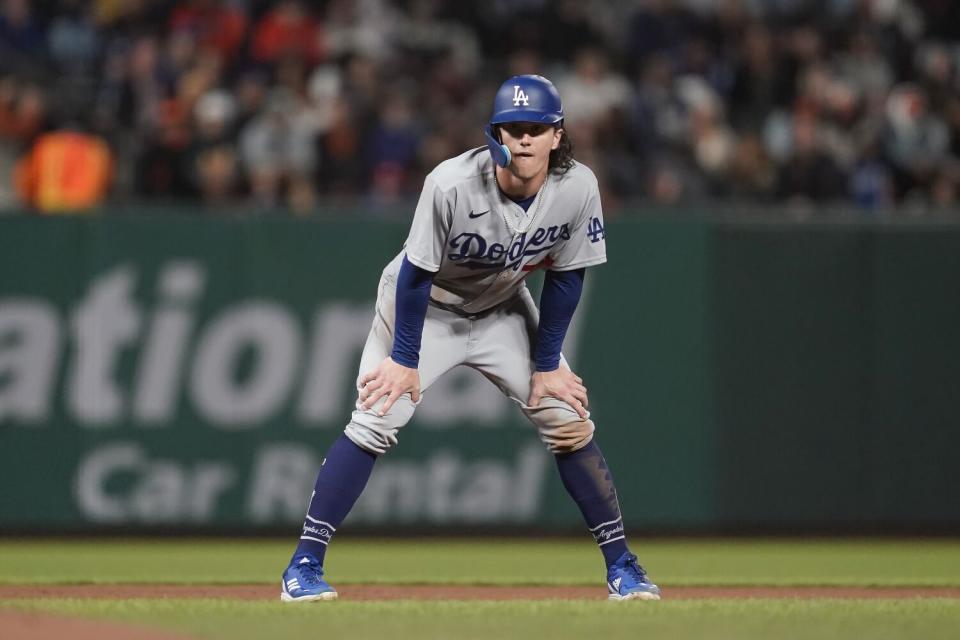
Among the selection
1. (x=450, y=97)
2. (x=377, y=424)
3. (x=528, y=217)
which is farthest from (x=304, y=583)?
(x=450, y=97)

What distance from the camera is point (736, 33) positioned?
13.4m

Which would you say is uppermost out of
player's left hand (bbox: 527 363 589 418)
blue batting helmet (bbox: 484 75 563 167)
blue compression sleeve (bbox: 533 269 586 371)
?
blue batting helmet (bbox: 484 75 563 167)

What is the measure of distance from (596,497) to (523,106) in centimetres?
157

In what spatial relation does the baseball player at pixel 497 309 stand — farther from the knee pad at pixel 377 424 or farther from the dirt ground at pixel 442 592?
the dirt ground at pixel 442 592

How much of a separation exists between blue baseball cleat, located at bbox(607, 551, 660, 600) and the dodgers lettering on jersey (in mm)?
1126

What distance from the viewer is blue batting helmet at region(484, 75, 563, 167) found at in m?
5.44

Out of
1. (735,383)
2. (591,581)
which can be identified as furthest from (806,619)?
(735,383)

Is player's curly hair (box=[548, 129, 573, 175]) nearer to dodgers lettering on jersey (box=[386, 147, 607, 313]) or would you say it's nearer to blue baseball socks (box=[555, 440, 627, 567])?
dodgers lettering on jersey (box=[386, 147, 607, 313])

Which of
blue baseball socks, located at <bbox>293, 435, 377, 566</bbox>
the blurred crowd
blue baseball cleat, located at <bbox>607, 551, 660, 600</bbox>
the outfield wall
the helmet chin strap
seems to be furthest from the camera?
the blurred crowd

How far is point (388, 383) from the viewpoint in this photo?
221 inches

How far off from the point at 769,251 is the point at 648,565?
233 centimetres

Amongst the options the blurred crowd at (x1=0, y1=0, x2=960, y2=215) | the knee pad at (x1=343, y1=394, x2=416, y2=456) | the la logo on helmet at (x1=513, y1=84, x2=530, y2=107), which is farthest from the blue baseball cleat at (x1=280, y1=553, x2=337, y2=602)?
the blurred crowd at (x1=0, y1=0, x2=960, y2=215)

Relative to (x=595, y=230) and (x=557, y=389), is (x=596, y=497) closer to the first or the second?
(x=557, y=389)

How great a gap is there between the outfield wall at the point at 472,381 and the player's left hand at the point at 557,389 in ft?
10.6
